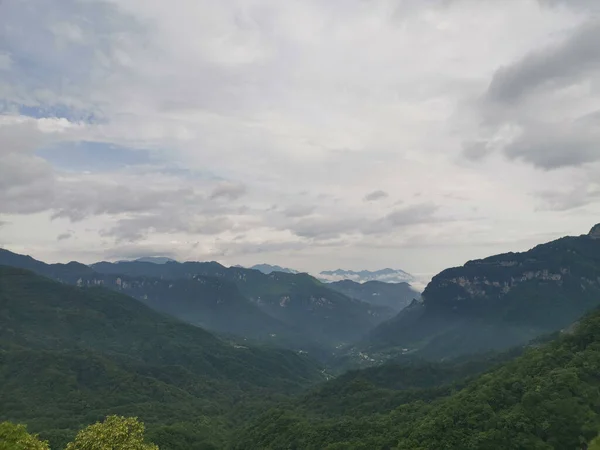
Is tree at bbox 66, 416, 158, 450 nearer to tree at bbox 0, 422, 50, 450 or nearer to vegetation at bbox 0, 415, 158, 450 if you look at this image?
vegetation at bbox 0, 415, 158, 450

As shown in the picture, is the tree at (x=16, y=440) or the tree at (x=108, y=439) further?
the tree at (x=108, y=439)

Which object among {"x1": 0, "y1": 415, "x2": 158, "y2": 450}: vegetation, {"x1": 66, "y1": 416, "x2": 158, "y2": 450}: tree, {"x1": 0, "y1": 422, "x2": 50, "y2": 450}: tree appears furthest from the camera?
{"x1": 66, "y1": 416, "x2": 158, "y2": 450}: tree

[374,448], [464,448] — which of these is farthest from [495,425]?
[374,448]

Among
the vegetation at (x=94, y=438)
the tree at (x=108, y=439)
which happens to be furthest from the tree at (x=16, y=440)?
the tree at (x=108, y=439)

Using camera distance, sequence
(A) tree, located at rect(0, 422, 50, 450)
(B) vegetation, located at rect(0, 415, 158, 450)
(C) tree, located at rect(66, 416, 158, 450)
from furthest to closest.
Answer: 1. (C) tree, located at rect(66, 416, 158, 450)
2. (B) vegetation, located at rect(0, 415, 158, 450)
3. (A) tree, located at rect(0, 422, 50, 450)

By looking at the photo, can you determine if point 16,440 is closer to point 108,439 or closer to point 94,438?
point 94,438

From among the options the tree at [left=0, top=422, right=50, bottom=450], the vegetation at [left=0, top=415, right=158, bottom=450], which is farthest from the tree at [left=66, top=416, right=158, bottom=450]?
the tree at [left=0, top=422, right=50, bottom=450]

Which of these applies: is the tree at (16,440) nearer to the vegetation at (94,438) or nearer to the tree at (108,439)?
the vegetation at (94,438)

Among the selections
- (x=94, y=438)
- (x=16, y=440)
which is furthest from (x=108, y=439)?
(x=16, y=440)

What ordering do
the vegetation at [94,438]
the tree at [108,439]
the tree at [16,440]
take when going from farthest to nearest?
1. the tree at [108,439]
2. the vegetation at [94,438]
3. the tree at [16,440]
